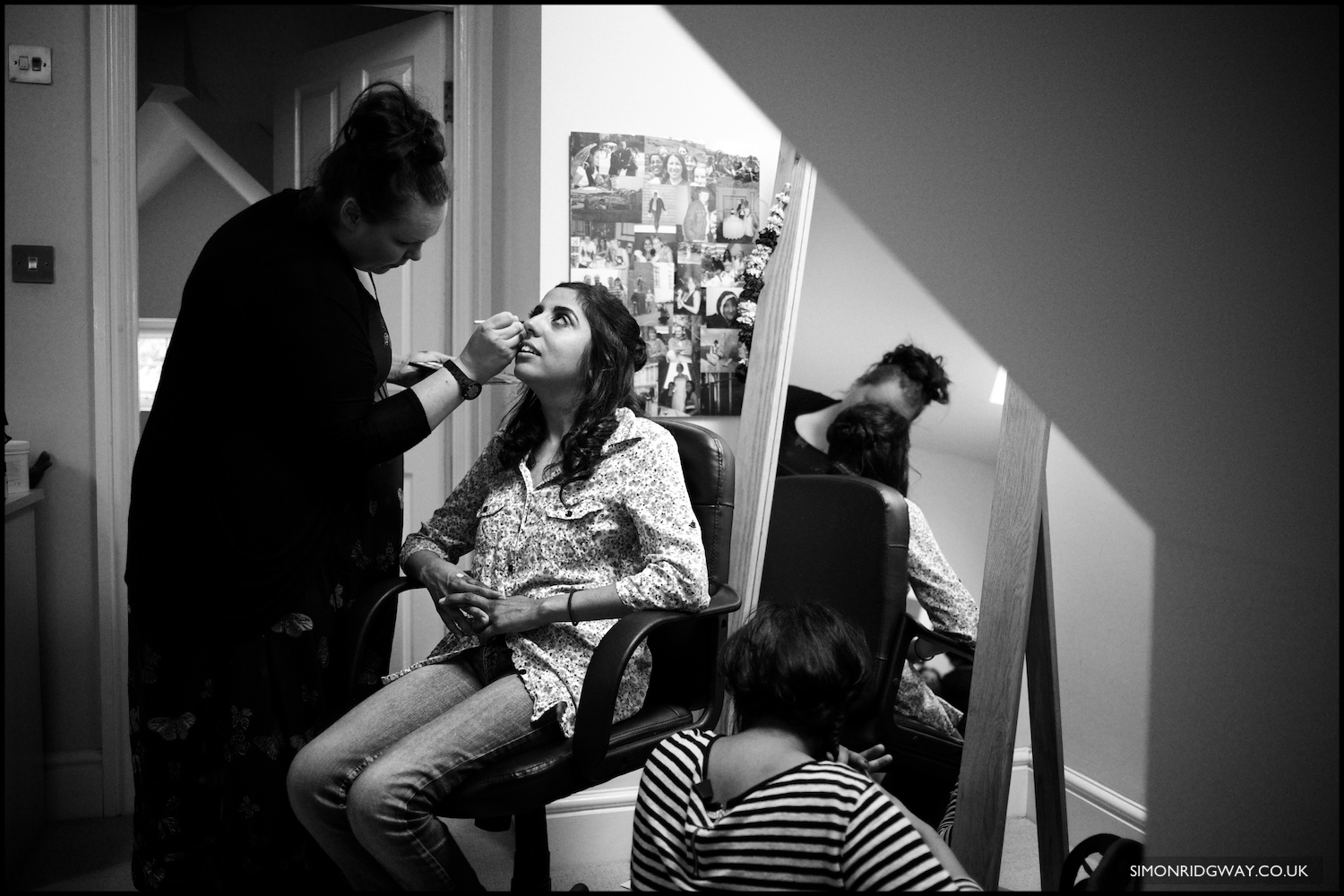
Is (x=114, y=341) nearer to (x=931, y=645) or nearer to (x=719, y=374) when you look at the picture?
(x=719, y=374)

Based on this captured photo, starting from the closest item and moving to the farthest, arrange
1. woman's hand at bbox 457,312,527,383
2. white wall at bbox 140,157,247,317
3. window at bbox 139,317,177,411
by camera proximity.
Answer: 1. woman's hand at bbox 457,312,527,383
2. window at bbox 139,317,177,411
3. white wall at bbox 140,157,247,317

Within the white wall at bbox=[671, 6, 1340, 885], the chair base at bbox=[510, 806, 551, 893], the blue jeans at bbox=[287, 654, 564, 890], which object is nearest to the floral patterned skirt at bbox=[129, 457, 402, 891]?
the blue jeans at bbox=[287, 654, 564, 890]

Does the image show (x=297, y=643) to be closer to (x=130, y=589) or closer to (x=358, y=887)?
(x=130, y=589)

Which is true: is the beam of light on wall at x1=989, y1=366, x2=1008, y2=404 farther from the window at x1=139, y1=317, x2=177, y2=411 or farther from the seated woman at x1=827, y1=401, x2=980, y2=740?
the window at x1=139, y1=317, x2=177, y2=411

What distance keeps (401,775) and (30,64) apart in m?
2.29

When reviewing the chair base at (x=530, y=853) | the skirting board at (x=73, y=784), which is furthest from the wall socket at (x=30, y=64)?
the chair base at (x=530, y=853)

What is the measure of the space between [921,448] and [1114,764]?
Result: 0.63 meters

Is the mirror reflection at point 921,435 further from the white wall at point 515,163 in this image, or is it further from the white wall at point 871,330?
the white wall at point 515,163

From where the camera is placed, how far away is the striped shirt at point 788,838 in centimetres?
119

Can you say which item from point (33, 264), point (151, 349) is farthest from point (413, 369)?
point (151, 349)

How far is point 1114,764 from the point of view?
161 centimetres

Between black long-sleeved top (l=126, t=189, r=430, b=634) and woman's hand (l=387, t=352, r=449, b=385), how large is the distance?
0.38 metres

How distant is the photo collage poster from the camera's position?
2.59 m

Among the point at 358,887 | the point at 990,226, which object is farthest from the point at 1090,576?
the point at 358,887
